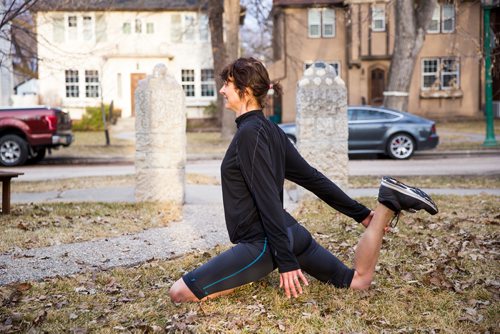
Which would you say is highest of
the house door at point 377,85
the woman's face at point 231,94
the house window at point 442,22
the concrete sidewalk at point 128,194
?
the house window at point 442,22

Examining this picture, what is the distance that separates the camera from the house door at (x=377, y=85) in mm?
38625

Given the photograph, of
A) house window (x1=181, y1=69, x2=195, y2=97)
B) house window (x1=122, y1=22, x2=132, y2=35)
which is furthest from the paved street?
house window (x1=122, y1=22, x2=132, y2=35)

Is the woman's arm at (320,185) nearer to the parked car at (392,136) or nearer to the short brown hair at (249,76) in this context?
the short brown hair at (249,76)

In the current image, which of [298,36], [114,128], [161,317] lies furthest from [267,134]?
[298,36]

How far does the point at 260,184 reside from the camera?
4.55 meters

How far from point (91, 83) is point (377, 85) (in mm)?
16260

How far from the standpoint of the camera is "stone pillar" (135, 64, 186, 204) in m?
9.99

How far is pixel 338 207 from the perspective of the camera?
511 centimetres

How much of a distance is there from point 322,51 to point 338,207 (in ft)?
114

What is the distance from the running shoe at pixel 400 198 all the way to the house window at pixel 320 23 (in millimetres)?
35133

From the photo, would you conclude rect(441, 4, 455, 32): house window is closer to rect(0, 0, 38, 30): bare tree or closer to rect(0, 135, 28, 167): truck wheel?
rect(0, 135, 28, 167): truck wheel

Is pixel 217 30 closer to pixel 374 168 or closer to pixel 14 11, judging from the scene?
pixel 374 168

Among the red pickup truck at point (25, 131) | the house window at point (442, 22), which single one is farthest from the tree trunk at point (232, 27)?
the house window at point (442, 22)

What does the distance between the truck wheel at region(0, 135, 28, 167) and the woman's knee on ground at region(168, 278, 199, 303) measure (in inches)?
608
